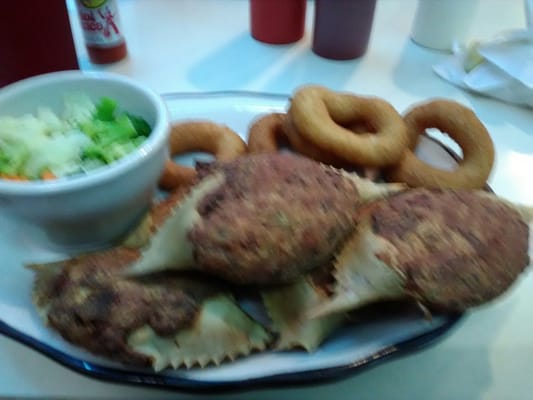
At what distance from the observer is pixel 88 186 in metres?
0.46

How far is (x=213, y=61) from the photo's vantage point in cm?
93

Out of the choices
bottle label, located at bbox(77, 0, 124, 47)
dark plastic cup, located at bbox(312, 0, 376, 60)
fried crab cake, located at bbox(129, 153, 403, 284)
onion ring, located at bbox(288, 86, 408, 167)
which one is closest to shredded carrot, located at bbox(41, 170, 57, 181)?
fried crab cake, located at bbox(129, 153, 403, 284)

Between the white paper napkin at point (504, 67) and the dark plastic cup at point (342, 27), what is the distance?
168 millimetres

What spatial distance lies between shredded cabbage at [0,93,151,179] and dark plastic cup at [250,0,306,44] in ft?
1.43

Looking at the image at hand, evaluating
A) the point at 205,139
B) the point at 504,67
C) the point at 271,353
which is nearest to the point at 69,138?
the point at 205,139

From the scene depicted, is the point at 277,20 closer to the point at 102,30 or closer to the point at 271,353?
the point at 102,30

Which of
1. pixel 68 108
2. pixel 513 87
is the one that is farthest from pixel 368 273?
pixel 513 87

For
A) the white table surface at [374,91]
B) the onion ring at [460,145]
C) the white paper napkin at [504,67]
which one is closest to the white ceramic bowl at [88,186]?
the white table surface at [374,91]

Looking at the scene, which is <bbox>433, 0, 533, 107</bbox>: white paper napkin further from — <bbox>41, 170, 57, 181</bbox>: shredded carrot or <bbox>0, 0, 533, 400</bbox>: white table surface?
<bbox>41, 170, 57, 181</bbox>: shredded carrot

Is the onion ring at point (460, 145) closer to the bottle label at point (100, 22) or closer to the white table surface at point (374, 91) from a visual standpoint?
Answer: the white table surface at point (374, 91)

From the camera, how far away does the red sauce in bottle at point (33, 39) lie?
722 millimetres

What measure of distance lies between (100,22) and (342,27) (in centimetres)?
38

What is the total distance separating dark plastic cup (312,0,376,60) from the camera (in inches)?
33.4

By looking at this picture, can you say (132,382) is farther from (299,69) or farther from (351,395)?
(299,69)
